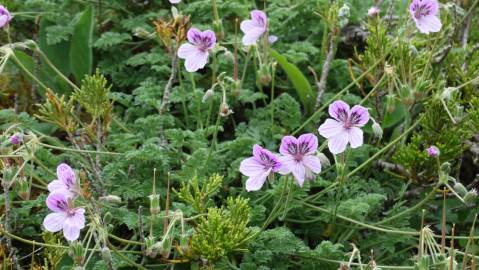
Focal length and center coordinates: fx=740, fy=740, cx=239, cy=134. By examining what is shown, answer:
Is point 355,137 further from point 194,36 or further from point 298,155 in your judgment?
point 194,36

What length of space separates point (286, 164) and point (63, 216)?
0.47 m

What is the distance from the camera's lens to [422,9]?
5.95 ft

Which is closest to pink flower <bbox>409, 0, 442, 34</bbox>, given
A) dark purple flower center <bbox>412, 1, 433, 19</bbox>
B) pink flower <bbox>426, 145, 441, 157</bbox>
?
dark purple flower center <bbox>412, 1, 433, 19</bbox>

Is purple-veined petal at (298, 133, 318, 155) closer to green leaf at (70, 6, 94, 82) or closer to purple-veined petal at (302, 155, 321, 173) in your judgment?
purple-veined petal at (302, 155, 321, 173)

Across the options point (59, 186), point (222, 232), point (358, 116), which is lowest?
point (222, 232)

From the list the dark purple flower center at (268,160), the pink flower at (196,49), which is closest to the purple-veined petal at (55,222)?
the dark purple flower center at (268,160)

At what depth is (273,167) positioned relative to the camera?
156 cm

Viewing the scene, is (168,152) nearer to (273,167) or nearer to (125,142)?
(125,142)

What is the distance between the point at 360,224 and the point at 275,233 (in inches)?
8.6

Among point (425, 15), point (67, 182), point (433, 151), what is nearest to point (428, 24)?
point (425, 15)

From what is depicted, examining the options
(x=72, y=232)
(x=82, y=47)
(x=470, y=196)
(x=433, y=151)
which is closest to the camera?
(x=72, y=232)

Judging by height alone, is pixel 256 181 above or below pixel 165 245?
above

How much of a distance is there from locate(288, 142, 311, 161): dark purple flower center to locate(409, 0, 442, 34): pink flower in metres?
0.47

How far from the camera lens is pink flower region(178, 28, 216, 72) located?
186 cm
